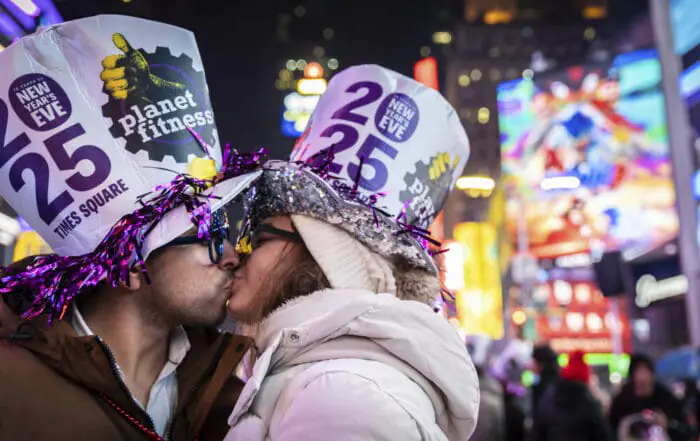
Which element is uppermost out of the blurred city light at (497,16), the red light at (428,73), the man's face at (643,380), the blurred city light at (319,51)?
the blurred city light at (497,16)

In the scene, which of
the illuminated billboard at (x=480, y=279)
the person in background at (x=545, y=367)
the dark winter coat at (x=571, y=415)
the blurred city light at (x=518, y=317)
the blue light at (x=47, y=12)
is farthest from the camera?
the blurred city light at (x=518, y=317)

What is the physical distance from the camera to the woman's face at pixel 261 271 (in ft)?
8.91

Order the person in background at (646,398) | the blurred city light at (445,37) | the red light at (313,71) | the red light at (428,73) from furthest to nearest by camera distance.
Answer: the blurred city light at (445,37) < the red light at (428,73) < the red light at (313,71) < the person in background at (646,398)

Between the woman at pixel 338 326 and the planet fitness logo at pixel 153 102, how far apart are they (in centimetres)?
37

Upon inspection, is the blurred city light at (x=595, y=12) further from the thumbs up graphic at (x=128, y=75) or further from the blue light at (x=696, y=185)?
the thumbs up graphic at (x=128, y=75)

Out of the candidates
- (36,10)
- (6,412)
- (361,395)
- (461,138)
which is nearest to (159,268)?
(6,412)

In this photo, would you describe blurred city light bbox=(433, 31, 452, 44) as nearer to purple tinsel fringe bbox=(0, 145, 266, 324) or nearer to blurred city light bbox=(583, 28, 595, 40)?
blurred city light bbox=(583, 28, 595, 40)

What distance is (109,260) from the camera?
267 cm

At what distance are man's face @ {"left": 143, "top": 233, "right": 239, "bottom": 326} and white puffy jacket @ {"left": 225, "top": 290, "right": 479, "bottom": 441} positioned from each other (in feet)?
1.67

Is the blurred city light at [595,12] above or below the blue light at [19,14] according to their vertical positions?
above

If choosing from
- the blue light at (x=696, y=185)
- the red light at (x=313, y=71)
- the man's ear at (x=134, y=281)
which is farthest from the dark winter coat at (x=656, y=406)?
the red light at (x=313, y=71)

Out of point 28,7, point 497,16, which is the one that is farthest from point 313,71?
point 497,16

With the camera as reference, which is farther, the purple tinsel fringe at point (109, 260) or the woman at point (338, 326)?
the purple tinsel fringe at point (109, 260)

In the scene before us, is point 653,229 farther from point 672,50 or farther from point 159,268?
point 159,268
